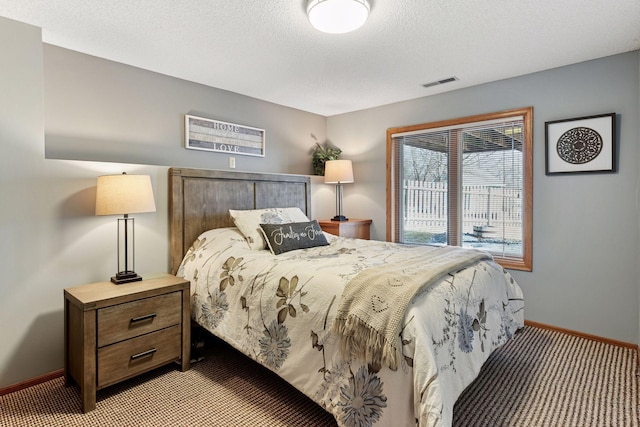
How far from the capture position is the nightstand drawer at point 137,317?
6.47ft

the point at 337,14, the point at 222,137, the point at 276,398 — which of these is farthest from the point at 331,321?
the point at 222,137

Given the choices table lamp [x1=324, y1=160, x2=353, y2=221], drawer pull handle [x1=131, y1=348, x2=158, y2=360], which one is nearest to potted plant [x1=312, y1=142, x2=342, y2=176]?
table lamp [x1=324, y1=160, x2=353, y2=221]

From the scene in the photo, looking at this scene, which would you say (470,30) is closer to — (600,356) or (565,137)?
(565,137)

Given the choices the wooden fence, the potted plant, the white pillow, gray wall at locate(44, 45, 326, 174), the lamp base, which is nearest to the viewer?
the lamp base

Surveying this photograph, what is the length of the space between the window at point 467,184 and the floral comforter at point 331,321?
1113 mm

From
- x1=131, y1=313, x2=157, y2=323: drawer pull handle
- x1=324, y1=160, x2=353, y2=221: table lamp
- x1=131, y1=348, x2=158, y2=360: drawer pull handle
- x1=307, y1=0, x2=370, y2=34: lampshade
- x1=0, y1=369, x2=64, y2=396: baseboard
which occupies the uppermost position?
x1=307, y1=0, x2=370, y2=34: lampshade

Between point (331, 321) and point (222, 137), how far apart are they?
248 cm

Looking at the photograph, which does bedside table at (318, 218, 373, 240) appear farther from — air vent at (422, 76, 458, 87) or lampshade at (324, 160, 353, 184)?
air vent at (422, 76, 458, 87)

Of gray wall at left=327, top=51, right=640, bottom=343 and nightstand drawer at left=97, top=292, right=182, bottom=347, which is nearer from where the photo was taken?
nightstand drawer at left=97, top=292, right=182, bottom=347

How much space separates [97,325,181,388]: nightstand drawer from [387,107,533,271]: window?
269cm

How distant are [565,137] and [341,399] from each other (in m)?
2.85

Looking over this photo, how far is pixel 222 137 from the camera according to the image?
3492mm

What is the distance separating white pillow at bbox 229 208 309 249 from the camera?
9.06 feet

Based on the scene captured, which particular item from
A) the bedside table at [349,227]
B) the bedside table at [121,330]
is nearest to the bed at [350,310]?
the bedside table at [121,330]
